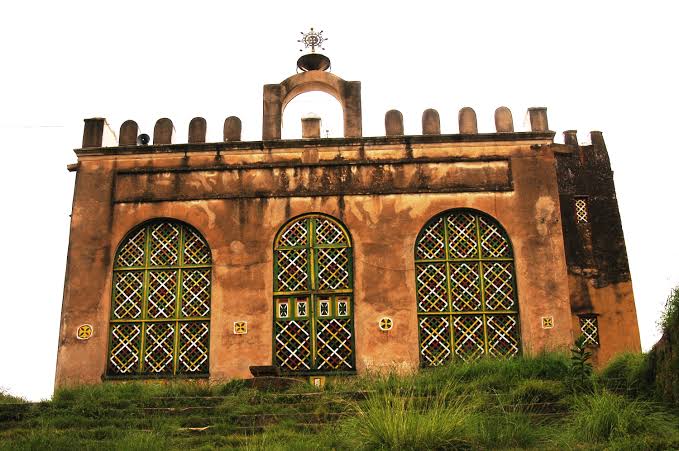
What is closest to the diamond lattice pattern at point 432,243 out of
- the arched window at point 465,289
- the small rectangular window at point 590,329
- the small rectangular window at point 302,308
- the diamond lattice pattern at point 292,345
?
the arched window at point 465,289

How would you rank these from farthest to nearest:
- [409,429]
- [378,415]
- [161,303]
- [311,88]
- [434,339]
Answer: [311,88]
[161,303]
[434,339]
[378,415]
[409,429]

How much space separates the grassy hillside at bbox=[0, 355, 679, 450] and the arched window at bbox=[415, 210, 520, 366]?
2066 millimetres

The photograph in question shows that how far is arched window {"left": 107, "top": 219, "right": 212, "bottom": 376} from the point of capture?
49.2 ft

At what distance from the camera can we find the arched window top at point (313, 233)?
15.6 meters

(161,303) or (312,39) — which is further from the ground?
(312,39)

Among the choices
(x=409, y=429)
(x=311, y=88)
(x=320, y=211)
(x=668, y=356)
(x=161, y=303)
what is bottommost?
Answer: (x=409, y=429)

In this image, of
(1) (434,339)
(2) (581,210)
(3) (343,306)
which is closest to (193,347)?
(3) (343,306)

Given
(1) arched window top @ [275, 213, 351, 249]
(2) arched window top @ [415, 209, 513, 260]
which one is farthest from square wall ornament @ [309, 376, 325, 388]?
(2) arched window top @ [415, 209, 513, 260]

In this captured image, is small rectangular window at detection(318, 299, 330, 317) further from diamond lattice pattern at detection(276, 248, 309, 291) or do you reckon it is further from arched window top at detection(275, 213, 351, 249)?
arched window top at detection(275, 213, 351, 249)

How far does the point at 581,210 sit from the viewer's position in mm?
16266

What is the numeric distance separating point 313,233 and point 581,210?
5.01 m

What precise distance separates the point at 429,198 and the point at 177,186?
462cm

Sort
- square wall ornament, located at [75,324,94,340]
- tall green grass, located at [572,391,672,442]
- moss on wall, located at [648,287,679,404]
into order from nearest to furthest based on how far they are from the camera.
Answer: tall green grass, located at [572,391,672,442]
moss on wall, located at [648,287,679,404]
square wall ornament, located at [75,324,94,340]

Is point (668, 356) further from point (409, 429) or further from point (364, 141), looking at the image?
point (364, 141)
